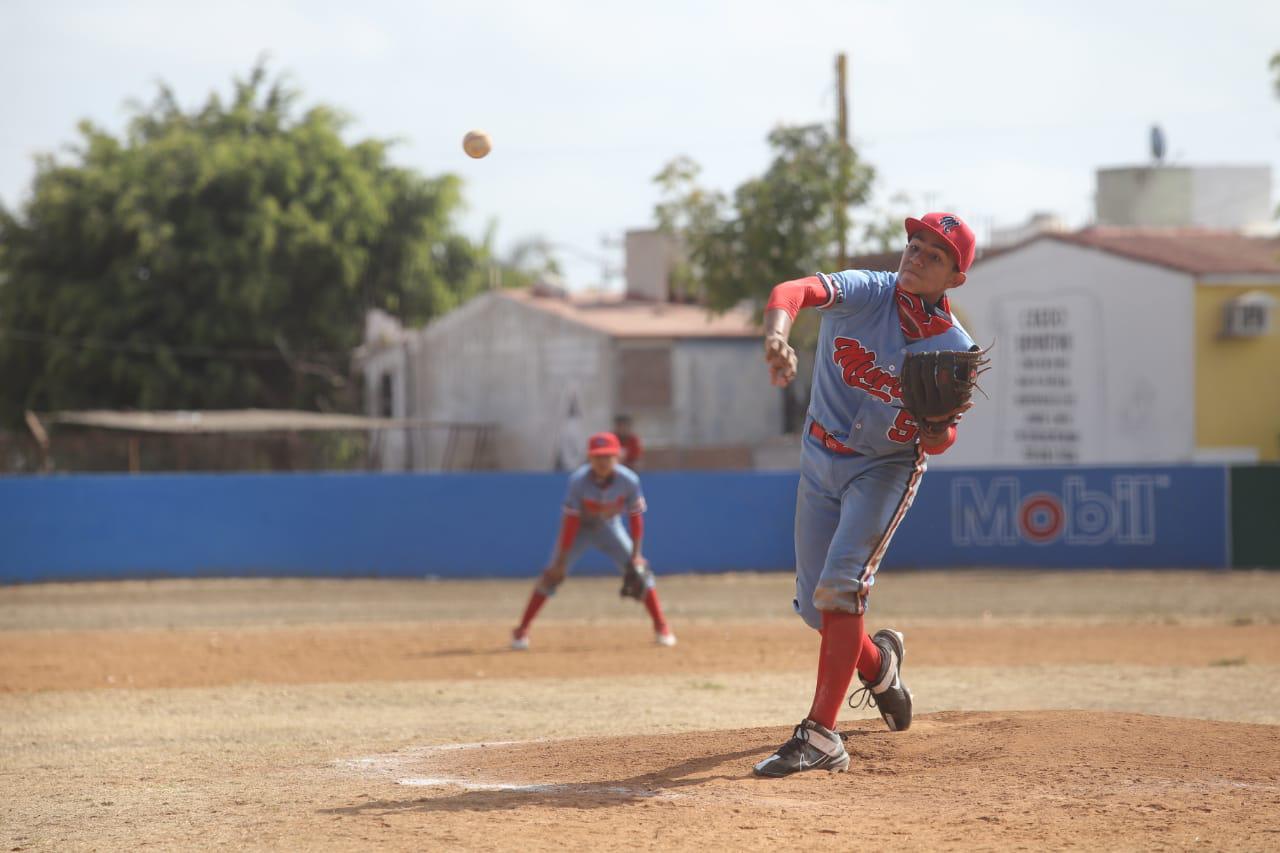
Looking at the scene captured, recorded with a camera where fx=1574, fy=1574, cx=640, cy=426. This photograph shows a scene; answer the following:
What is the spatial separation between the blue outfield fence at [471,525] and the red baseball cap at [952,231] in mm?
14825

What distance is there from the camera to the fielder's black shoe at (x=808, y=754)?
5.79 m

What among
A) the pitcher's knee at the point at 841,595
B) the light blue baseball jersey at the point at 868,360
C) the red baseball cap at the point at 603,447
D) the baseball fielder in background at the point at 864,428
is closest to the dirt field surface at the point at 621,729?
the baseball fielder in background at the point at 864,428

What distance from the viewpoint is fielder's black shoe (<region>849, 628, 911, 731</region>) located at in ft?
21.0

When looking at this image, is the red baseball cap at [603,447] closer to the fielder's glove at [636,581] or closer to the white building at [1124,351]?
the fielder's glove at [636,581]

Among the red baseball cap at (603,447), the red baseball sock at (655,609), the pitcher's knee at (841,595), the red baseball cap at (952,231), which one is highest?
the red baseball cap at (952,231)

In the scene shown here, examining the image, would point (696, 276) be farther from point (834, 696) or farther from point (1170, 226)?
point (834, 696)

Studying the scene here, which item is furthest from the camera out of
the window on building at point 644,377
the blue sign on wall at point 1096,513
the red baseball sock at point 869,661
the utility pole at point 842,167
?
the window on building at point 644,377

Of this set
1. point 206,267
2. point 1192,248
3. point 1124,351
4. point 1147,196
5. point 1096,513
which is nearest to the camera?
point 1096,513

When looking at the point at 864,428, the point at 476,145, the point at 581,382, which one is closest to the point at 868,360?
the point at 864,428

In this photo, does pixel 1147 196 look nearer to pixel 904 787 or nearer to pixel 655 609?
pixel 655 609

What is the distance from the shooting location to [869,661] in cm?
634

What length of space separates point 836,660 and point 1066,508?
15378mm

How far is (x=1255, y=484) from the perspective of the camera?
20172 mm

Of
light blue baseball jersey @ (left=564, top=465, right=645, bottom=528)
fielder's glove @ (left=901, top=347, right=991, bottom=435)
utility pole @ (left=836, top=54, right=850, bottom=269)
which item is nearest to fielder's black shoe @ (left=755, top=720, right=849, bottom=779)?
fielder's glove @ (left=901, top=347, right=991, bottom=435)
